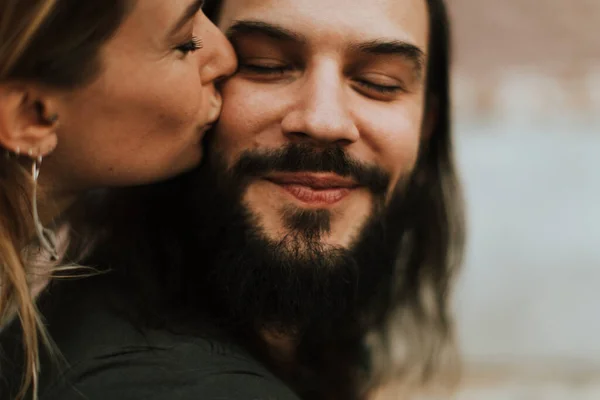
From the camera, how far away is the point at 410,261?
1.57 metres

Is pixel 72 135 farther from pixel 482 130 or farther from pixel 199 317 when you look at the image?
pixel 482 130

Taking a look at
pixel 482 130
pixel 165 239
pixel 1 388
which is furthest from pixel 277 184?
pixel 482 130

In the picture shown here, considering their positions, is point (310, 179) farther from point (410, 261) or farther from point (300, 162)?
point (410, 261)

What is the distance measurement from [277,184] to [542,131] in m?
2.19

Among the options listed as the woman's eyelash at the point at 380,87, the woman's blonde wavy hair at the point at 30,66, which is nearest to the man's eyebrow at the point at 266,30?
the woman's eyelash at the point at 380,87

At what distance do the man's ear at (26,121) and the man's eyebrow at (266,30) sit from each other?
11.8 inches

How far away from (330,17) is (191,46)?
19 centimetres

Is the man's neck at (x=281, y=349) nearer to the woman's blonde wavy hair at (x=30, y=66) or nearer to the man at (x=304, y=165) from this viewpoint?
the man at (x=304, y=165)

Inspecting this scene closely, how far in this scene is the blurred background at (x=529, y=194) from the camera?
2.79 metres

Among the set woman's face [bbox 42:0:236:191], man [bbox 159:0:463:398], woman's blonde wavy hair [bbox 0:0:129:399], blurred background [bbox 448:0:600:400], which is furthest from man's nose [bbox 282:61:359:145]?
blurred background [bbox 448:0:600:400]

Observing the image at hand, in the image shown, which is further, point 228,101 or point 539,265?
point 539,265

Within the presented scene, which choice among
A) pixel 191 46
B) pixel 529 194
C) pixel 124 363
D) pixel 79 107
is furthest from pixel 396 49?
pixel 529 194

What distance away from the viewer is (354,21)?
1.19 metres

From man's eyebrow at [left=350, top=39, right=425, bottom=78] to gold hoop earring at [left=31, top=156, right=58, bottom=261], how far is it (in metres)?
0.42
